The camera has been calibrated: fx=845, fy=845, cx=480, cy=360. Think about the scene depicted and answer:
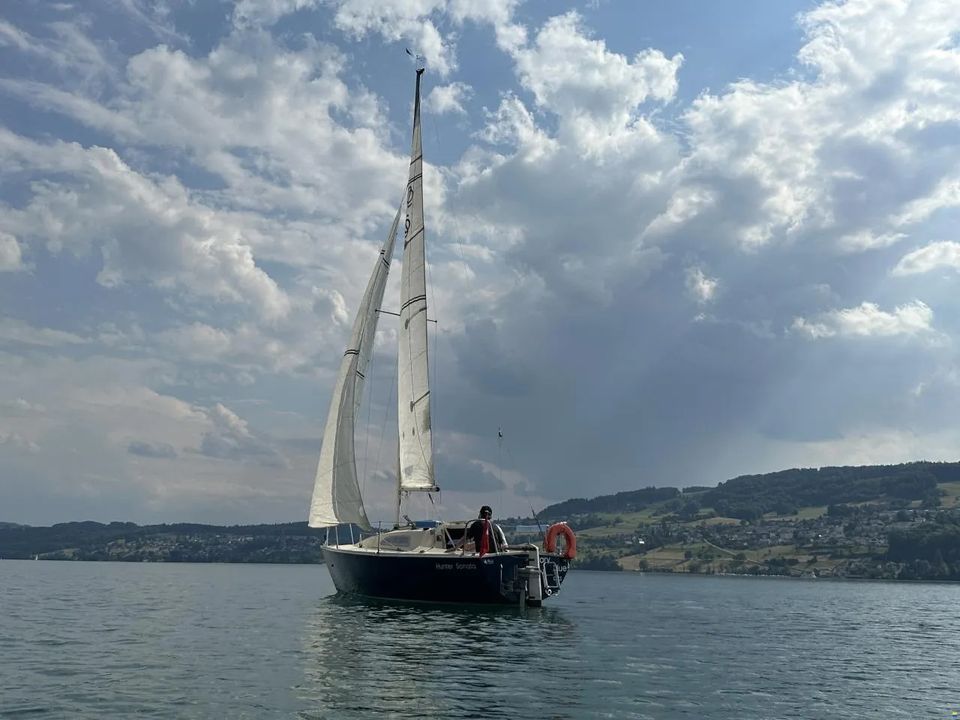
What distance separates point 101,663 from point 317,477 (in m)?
27.1

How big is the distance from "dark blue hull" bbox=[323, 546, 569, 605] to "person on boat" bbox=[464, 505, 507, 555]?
1116mm

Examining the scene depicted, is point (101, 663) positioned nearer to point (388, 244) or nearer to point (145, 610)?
point (145, 610)

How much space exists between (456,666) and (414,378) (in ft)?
82.8

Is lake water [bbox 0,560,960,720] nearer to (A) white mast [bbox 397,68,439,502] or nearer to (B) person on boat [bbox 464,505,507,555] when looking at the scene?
(B) person on boat [bbox 464,505,507,555]

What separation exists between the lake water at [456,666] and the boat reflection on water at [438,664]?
87 millimetres

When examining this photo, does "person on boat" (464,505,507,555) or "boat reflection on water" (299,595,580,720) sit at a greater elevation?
"person on boat" (464,505,507,555)

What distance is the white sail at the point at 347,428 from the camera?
5144 cm

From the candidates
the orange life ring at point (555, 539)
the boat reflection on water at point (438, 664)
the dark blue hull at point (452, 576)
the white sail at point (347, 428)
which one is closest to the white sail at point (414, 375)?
the white sail at point (347, 428)

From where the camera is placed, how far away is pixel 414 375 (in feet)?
163

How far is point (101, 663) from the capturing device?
26.7 metres

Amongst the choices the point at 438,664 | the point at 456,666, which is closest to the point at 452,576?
the point at 438,664

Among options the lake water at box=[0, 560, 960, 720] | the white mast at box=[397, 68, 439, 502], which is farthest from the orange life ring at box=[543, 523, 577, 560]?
the white mast at box=[397, 68, 439, 502]

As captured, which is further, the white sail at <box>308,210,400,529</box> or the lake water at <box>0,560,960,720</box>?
the white sail at <box>308,210,400,529</box>

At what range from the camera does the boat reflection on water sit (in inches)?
804
